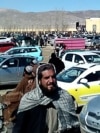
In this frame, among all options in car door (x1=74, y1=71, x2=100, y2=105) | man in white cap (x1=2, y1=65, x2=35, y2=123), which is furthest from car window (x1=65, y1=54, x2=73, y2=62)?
man in white cap (x1=2, y1=65, x2=35, y2=123)

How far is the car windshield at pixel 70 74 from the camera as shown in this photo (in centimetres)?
1272

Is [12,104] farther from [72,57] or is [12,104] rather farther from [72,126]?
[72,57]

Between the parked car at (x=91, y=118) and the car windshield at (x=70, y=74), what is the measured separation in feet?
17.3

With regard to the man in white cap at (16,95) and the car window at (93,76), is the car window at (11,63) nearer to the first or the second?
the car window at (93,76)

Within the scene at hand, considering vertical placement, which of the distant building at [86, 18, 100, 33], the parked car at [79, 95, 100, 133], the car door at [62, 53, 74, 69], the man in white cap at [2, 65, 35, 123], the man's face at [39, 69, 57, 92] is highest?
the man's face at [39, 69, 57, 92]

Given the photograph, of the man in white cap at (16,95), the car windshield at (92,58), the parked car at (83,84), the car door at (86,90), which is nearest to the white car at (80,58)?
the car windshield at (92,58)

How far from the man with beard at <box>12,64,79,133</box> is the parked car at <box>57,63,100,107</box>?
8.03 m

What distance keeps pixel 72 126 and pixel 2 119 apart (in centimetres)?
348

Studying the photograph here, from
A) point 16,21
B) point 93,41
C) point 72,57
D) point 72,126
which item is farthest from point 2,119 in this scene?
point 16,21

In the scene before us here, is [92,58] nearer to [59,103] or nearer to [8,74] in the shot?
[8,74]

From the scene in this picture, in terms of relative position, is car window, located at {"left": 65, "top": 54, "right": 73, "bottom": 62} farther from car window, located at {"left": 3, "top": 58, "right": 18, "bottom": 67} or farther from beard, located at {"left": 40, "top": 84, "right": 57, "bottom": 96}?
beard, located at {"left": 40, "top": 84, "right": 57, "bottom": 96}

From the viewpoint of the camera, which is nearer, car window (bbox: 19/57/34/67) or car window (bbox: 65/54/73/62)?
car window (bbox: 19/57/34/67)

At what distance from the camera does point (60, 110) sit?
370 cm

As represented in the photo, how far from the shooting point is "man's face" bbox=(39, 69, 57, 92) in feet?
12.1
